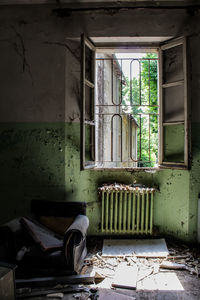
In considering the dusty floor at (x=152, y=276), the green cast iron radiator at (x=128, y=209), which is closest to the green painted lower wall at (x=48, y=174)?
the green cast iron radiator at (x=128, y=209)

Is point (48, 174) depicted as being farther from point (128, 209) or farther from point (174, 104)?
point (174, 104)

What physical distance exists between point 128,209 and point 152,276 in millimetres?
949

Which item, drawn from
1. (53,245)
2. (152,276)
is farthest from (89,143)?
(152,276)

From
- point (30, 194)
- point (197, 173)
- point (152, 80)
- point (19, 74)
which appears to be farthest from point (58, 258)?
point (152, 80)

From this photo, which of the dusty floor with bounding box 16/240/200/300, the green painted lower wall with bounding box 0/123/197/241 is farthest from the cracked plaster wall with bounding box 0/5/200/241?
the dusty floor with bounding box 16/240/200/300

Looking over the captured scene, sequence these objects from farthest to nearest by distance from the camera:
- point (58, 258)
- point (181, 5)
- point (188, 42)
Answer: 1. point (181, 5)
2. point (188, 42)
3. point (58, 258)

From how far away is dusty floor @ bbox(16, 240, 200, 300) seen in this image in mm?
2156

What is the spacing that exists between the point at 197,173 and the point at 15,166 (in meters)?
2.36

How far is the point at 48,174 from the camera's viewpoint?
3242 mm

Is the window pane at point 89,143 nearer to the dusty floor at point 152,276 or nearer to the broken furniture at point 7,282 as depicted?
the dusty floor at point 152,276

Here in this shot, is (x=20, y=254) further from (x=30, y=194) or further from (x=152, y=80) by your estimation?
(x=152, y=80)

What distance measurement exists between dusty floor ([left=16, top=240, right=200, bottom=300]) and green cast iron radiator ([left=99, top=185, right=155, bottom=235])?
345 mm

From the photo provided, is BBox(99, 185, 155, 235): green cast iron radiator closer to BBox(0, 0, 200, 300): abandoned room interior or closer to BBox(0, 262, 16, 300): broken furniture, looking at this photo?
Result: BBox(0, 0, 200, 300): abandoned room interior

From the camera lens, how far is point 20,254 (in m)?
2.41
